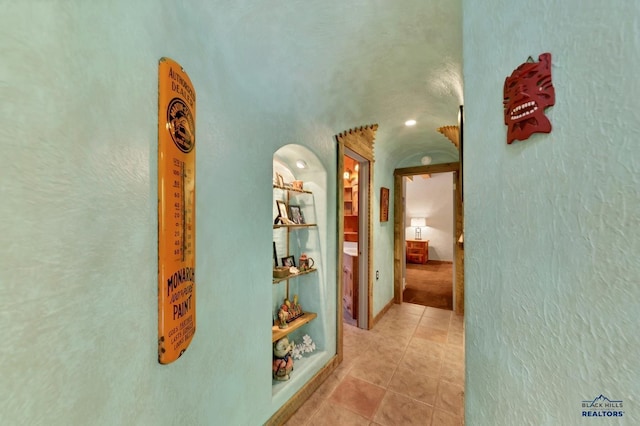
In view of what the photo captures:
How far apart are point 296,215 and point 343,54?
1.19 m

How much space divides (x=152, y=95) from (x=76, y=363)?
0.69 meters

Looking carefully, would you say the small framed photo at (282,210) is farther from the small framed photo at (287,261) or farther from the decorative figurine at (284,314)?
the decorative figurine at (284,314)

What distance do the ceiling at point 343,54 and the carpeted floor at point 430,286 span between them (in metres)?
3.01

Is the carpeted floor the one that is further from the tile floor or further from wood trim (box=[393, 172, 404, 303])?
the tile floor

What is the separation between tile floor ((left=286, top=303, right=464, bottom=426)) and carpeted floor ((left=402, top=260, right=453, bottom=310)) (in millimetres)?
844

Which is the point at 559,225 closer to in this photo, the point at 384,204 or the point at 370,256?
the point at 370,256

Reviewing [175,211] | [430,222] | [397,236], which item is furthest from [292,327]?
[430,222]

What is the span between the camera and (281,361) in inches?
63.3

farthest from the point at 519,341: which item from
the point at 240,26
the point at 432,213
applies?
the point at 432,213

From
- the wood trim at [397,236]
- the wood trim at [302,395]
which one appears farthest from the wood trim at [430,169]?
the wood trim at [302,395]

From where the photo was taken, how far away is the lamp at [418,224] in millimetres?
7020

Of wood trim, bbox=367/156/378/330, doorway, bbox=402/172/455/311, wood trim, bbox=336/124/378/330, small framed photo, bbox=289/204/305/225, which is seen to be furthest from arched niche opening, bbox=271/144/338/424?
doorway, bbox=402/172/455/311

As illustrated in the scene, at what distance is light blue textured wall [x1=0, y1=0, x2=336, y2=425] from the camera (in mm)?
384

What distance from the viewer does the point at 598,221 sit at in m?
0.41
